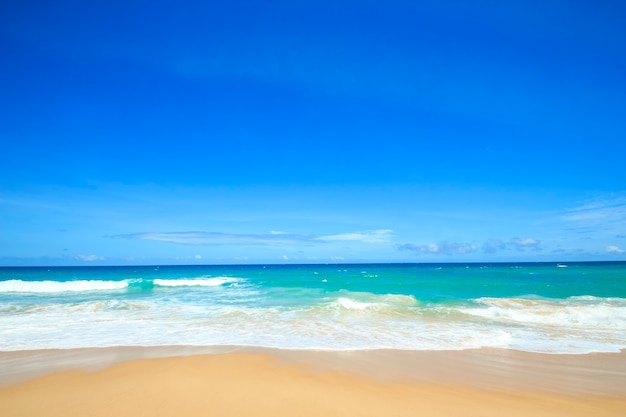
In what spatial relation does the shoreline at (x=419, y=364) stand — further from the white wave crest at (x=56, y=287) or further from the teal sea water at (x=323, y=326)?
the white wave crest at (x=56, y=287)

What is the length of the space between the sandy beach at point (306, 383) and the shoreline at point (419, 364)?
23 millimetres

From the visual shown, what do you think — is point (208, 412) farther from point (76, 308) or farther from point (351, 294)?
point (351, 294)

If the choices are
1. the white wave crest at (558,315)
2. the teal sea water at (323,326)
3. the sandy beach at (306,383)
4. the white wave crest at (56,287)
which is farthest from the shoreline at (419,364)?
the white wave crest at (56,287)

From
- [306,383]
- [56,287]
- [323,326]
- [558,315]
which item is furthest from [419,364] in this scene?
[56,287]

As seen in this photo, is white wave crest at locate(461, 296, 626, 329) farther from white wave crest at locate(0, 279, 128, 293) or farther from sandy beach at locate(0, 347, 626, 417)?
white wave crest at locate(0, 279, 128, 293)

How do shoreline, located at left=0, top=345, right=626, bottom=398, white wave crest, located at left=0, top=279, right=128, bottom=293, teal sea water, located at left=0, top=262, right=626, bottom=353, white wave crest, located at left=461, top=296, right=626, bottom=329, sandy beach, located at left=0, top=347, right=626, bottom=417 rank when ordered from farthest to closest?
1. white wave crest, located at left=0, top=279, right=128, bottom=293
2. white wave crest, located at left=461, top=296, right=626, bottom=329
3. teal sea water, located at left=0, top=262, right=626, bottom=353
4. shoreline, located at left=0, top=345, right=626, bottom=398
5. sandy beach, located at left=0, top=347, right=626, bottom=417

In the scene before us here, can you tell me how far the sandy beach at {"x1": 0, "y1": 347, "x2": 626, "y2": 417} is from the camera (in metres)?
5.11

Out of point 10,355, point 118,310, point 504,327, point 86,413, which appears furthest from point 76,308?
point 504,327

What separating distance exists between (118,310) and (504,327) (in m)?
16.0

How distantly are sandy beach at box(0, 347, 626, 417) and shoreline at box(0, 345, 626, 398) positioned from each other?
23 mm

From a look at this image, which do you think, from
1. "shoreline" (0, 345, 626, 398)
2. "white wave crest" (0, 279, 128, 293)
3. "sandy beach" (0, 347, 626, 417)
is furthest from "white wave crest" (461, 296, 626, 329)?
"white wave crest" (0, 279, 128, 293)

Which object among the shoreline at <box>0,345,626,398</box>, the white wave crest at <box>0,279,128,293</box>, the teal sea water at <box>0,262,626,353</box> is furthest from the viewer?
the white wave crest at <box>0,279,128,293</box>

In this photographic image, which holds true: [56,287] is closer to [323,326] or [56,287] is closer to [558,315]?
[323,326]

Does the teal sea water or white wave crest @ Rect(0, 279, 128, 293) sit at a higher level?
the teal sea water
